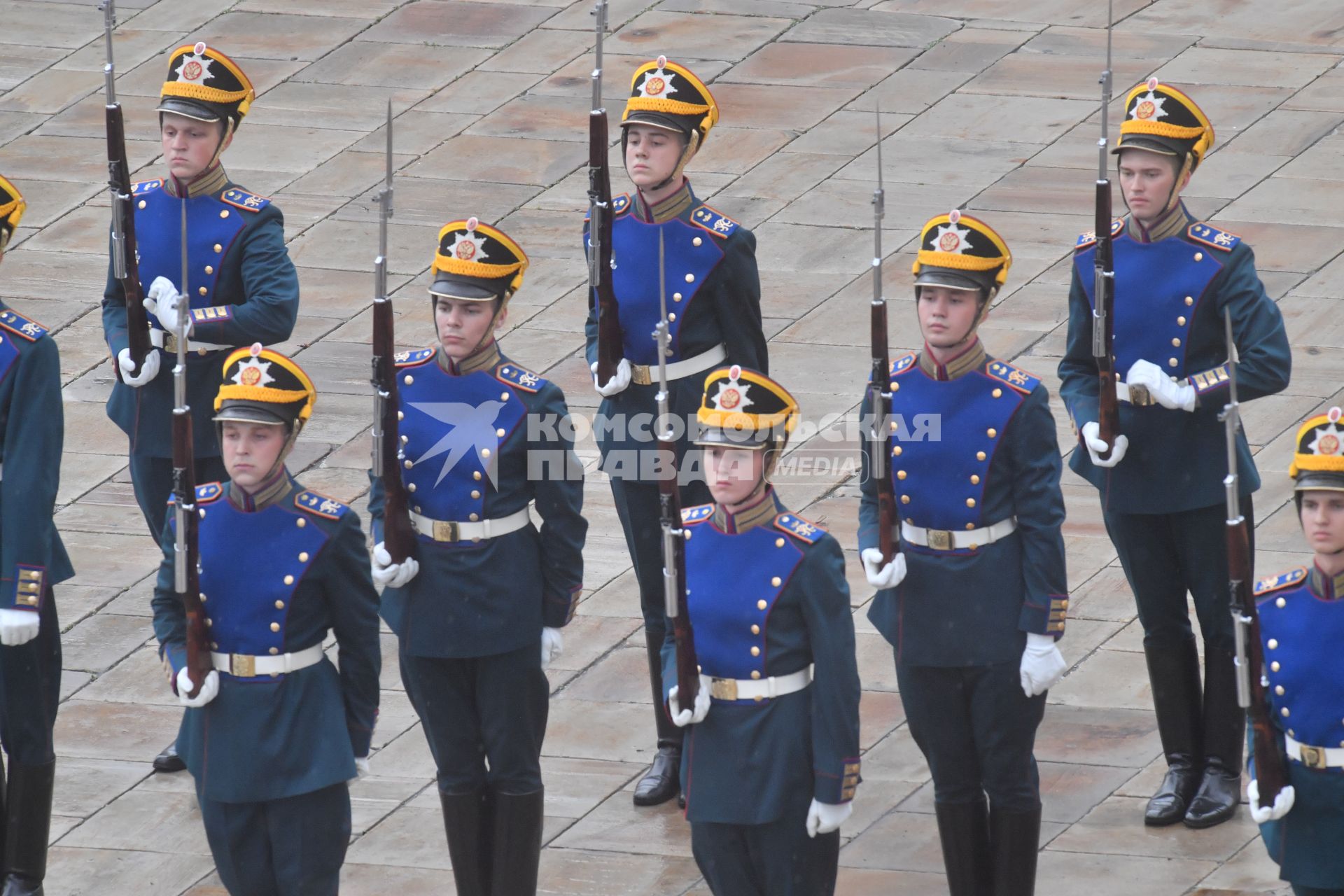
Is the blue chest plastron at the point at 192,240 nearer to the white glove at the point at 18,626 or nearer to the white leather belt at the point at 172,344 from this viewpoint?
the white leather belt at the point at 172,344

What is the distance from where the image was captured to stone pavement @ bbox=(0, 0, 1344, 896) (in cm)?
883

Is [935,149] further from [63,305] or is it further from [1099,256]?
[1099,256]

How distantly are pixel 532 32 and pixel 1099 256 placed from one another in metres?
8.46

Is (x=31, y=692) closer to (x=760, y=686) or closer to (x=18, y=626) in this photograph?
(x=18, y=626)

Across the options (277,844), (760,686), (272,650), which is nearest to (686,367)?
(760,686)

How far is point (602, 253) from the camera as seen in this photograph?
8.91 m

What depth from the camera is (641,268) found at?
8.94 meters

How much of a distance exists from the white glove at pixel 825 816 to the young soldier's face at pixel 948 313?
4.87 ft

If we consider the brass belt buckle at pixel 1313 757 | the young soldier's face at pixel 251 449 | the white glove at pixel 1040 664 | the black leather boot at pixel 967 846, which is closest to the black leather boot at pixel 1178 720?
the black leather boot at pixel 967 846

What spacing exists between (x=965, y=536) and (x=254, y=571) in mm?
2098

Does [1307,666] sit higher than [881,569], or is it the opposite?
[1307,666]

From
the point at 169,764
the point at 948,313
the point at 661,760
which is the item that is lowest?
the point at 169,764

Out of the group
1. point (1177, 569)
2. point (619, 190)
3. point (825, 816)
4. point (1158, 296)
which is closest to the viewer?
point (825, 816)

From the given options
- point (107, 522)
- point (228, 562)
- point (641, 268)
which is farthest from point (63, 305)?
point (228, 562)
